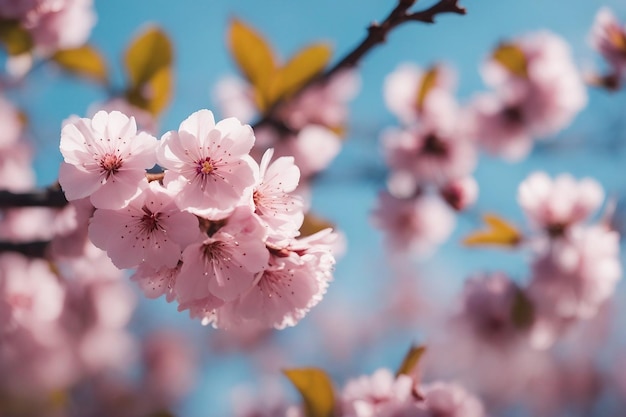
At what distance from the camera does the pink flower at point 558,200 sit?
1.80 m

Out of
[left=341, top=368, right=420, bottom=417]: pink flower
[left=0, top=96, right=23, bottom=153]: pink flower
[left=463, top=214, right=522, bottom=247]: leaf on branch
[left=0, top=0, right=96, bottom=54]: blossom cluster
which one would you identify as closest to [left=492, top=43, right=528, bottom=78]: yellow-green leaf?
[left=463, top=214, right=522, bottom=247]: leaf on branch

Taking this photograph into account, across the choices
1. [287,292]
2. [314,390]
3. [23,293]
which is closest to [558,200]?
[314,390]

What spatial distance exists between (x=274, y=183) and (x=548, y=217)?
1.16 metres

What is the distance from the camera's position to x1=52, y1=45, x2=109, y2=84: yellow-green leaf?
77.5 inches

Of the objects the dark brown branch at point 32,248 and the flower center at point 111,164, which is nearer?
the flower center at point 111,164

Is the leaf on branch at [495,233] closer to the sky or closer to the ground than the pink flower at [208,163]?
closer to the sky

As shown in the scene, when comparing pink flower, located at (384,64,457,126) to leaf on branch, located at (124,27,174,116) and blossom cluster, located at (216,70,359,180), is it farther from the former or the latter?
leaf on branch, located at (124,27,174,116)

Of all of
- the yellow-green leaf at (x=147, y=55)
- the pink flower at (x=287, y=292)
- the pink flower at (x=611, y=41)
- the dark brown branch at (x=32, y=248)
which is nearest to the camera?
the pink flower at (x=287, y=292)

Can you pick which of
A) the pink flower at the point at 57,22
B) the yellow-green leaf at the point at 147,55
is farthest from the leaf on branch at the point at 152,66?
the pink flower at the point at 57,22

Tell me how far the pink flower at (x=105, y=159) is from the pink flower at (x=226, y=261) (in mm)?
128

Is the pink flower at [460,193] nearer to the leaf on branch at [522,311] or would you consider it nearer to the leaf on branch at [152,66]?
the leaf on branch at [522,311]

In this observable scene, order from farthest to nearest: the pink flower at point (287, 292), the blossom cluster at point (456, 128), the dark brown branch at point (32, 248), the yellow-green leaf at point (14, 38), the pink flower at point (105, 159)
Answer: the blossom cluster at point (456, 128)
the yellow-green leaf at point (14, 38)
the dark brown branch at point (32, 248)
the pink flower at point (287, 292)
the pink flower at point (105, 159)

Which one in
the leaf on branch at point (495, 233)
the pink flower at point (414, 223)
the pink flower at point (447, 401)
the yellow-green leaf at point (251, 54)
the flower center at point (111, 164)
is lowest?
the pink flower at point (447, 401)

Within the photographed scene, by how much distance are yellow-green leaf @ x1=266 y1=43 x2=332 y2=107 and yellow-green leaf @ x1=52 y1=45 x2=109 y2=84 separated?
0.65 metres
